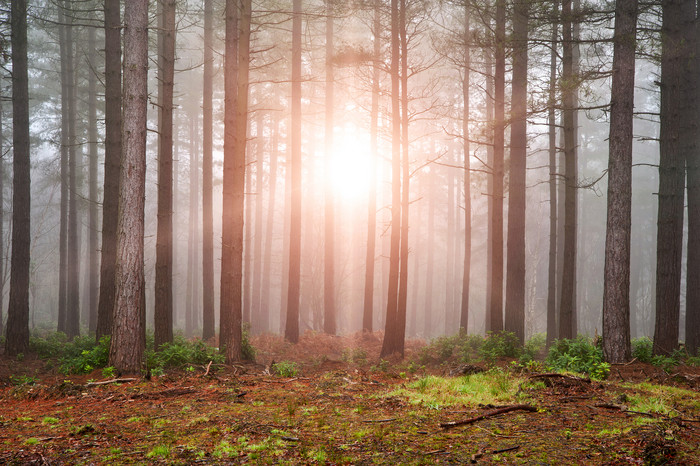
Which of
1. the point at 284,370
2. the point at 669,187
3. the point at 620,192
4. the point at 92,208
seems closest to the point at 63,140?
the point at 92,208

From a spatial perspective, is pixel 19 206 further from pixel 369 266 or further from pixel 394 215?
pixel 369 266

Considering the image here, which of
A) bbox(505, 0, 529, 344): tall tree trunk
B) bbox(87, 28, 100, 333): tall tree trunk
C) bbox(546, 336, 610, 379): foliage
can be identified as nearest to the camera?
bbox(546, 336, 610, 379): foliage

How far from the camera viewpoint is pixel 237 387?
791cm

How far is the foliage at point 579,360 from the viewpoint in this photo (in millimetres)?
8695

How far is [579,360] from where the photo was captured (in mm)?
9469

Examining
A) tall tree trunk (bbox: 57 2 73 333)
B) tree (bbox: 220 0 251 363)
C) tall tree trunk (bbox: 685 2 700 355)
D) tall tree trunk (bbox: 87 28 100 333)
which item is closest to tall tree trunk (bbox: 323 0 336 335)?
tree (bbox: 220 0 251 363)

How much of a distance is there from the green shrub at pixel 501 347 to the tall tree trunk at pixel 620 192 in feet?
9.34

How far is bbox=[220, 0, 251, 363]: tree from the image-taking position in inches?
419

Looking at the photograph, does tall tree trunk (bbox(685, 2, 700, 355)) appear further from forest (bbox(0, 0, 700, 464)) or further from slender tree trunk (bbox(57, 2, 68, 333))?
slender tree trunk (bbox(57, 2, 68, 333))

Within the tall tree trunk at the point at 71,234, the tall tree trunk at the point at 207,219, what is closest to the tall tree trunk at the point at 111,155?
the tall tree trunk at the point at 207,219

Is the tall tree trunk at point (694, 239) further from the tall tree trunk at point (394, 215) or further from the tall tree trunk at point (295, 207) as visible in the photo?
the tall tree trunk at point (295, 207)

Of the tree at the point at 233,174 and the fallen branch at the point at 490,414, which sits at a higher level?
the tree at the point at 233,174

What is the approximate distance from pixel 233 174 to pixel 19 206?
744 centimetres

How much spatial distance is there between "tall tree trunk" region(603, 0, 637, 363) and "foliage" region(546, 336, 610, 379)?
379mm
